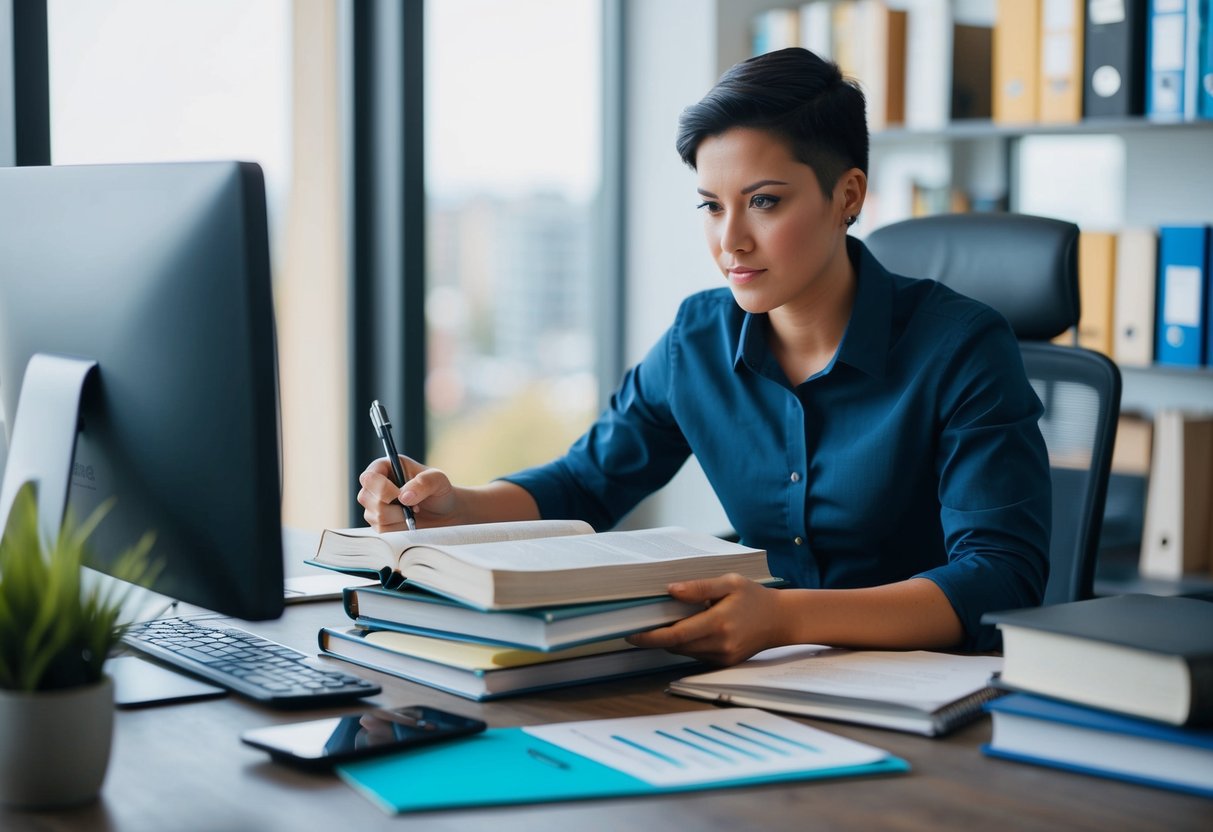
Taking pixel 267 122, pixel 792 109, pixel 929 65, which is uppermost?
pixel 929 65

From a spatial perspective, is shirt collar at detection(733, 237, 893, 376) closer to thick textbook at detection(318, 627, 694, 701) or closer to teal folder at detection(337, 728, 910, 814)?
thick textbook at detection(318, 627, 694, 701)

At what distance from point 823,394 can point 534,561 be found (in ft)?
2.07

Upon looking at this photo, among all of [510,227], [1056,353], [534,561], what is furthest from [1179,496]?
[534,561]

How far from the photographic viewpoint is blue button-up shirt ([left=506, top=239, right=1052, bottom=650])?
1.40 meters

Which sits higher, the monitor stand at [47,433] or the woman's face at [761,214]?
the woman's face at [761,214]

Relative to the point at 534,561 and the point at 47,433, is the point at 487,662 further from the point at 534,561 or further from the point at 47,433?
the point at 47,433

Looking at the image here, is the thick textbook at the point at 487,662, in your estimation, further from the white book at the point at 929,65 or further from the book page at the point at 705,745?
the white book at the point at 929,65

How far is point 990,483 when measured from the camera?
140 cm

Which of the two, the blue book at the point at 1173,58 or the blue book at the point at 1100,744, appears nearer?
the blue book at the point at 1100,744

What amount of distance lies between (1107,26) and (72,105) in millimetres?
2011

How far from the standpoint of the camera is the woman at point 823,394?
1422 mm

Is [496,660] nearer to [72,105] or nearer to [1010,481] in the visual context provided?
[1010,481]

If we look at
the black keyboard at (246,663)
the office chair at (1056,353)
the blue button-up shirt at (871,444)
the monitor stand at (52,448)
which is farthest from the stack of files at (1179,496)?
the monitor stand at (52,448)

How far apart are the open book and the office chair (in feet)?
2.45
